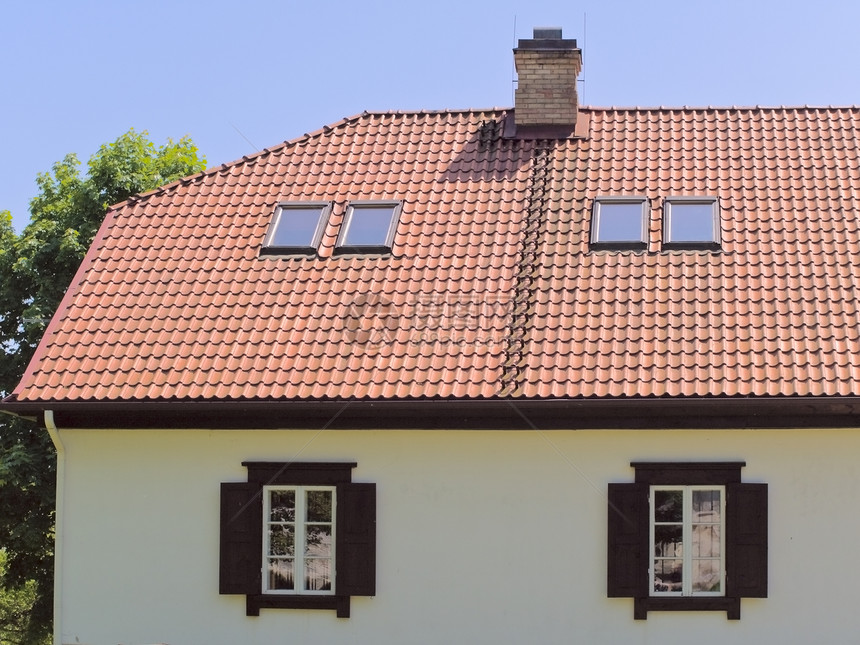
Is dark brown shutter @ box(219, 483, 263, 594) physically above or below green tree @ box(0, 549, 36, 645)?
above

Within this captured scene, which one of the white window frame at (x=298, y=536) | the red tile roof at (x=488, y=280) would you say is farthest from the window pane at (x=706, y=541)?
the white window frame at (x=298, y=536)

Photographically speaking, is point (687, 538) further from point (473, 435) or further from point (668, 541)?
point (473, 435)

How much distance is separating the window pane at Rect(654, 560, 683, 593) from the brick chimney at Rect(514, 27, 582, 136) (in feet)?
21.2

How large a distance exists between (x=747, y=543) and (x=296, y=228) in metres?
6.47

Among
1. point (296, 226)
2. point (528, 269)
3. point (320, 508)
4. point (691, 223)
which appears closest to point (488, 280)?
point (528, 269)

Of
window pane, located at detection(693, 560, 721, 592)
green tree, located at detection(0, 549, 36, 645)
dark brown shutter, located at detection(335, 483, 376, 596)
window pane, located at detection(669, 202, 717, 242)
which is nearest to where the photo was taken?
window pane, located at detection(693, 560, 721, 592)

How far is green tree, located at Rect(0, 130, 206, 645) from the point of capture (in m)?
18.9

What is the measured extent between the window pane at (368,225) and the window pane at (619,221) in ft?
8.35

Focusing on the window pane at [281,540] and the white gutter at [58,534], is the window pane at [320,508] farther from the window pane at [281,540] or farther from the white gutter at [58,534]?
the white gutter at [58,534]

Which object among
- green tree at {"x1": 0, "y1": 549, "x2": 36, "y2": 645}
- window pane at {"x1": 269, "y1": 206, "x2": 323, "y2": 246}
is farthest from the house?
green tree at {"x1": 0, "y1": 549, "x2": 36, "y2": 645}

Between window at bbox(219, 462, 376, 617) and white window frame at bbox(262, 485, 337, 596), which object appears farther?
white window frame at bbox(262, 485, 337, 596)

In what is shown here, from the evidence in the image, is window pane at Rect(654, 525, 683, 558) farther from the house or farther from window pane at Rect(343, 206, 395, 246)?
window pane at Rect(343, 206, 395, 246)

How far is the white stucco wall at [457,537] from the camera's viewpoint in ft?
39.2

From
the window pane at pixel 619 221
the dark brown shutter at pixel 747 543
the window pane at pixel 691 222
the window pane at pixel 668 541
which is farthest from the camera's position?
the window pane at pixel 619 221
